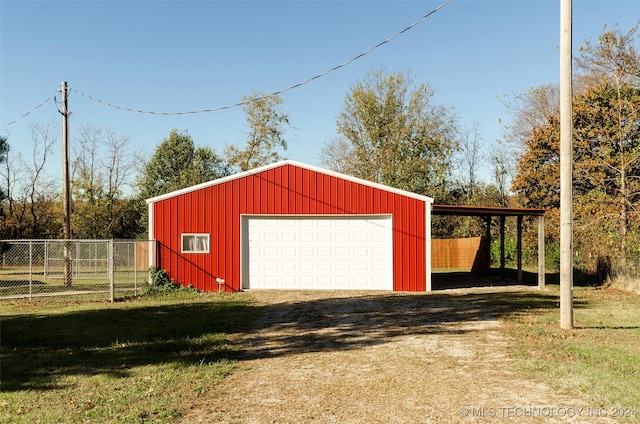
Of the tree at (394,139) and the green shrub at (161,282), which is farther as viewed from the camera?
the tree at (394,139)

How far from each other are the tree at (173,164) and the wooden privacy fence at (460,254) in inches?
995

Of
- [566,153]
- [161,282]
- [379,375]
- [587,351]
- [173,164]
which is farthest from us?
[173,164]

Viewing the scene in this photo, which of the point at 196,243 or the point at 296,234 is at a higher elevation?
the point at 296,234

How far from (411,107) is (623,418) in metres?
36.5

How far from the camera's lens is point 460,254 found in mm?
29797

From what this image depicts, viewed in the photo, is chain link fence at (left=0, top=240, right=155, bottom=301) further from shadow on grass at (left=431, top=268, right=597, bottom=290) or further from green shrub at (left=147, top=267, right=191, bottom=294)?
shadow on grass at (left=431, top=268, right=597, bottom=290)

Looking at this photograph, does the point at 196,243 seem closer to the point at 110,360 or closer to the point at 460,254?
the point at 110,360

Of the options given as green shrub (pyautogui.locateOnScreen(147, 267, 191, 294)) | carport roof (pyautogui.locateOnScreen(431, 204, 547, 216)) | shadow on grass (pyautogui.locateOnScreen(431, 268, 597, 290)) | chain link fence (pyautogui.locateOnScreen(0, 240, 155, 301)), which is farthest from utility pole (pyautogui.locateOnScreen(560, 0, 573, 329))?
green shrub (pyautogui.locateOnScreen(147, 267, 191, 294))

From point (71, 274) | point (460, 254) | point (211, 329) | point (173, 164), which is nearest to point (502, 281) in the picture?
point (460, 254)

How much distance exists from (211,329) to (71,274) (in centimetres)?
1002

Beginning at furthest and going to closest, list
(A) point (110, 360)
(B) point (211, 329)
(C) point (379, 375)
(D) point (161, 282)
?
(D) point (161, 282)
(B) point (211, 329)
(A) point (110, 360)
(C) point (379, 375)

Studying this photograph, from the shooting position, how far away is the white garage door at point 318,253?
58.6 ft

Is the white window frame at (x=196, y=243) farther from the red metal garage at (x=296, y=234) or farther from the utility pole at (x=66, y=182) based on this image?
the utility pole at (x=66, y=182)

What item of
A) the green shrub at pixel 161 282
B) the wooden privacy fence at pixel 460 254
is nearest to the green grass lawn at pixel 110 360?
the green shrub at pixel 161 282
